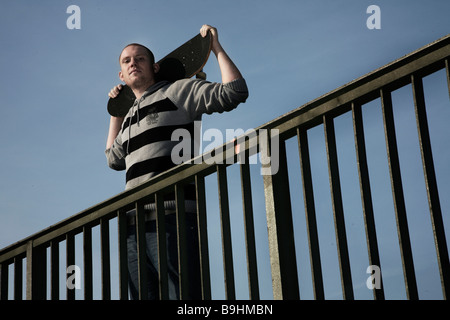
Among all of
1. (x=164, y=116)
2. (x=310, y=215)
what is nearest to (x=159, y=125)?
(x=164, y=116)

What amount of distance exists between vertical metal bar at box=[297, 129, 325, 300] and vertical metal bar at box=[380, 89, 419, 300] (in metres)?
0.37

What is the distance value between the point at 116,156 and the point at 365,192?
2.55m

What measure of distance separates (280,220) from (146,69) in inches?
86.9

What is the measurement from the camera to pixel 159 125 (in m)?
4.36

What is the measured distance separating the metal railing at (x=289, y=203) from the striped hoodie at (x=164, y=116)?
1.73 ft

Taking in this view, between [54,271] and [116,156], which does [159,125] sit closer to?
[116,156]

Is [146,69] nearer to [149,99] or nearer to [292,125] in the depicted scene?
[149,99]

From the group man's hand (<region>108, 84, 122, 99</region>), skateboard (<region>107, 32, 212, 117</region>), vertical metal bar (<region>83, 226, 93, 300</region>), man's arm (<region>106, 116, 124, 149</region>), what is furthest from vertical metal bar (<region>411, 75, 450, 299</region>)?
man's hand (<region>108, 84, 122, 99</region>)

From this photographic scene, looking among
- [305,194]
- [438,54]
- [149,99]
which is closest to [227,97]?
[149,99]

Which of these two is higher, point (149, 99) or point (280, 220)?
point (149, 99)

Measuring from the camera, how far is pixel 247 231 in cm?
303

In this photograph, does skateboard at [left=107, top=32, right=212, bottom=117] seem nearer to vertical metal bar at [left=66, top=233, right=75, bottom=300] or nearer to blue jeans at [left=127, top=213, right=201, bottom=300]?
blue jeans at [left=127, top=213, right=201, bottom=300]

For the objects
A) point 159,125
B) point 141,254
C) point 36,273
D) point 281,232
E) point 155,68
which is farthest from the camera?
point 155,68
